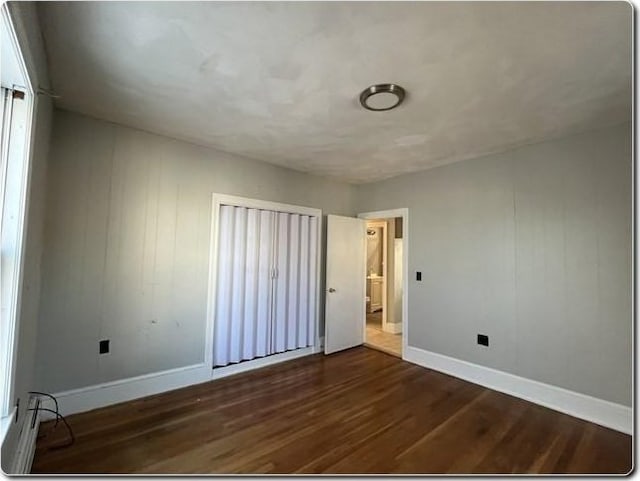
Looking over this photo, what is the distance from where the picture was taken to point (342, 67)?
176 centimetres

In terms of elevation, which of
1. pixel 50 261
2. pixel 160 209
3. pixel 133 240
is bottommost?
pixel 50 261

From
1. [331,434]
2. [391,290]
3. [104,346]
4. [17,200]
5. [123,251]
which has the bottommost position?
[331,434]

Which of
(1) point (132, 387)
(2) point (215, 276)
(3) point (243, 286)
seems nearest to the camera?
(1) point (132, 387)

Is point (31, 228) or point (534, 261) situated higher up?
point (31, 228)

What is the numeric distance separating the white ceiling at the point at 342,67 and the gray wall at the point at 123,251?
11.3 inches

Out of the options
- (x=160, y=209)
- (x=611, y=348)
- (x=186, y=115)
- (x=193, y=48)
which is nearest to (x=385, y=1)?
(x=193, y=48)

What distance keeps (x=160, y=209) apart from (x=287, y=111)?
153cm

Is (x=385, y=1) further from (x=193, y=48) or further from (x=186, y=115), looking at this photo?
(x=186, y=115)

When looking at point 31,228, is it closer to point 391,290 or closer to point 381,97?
point 381,97

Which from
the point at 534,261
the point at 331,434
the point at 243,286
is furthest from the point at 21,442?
the point at 534,261

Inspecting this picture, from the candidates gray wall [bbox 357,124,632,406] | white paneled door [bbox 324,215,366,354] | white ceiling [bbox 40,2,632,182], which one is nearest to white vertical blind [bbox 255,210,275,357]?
white paneled door [bbox 324,215,366,354]

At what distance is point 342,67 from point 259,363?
3109mm

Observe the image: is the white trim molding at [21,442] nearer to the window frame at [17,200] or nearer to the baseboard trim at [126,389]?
the window frame at [17,200]

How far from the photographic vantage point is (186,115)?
7.93 feet
